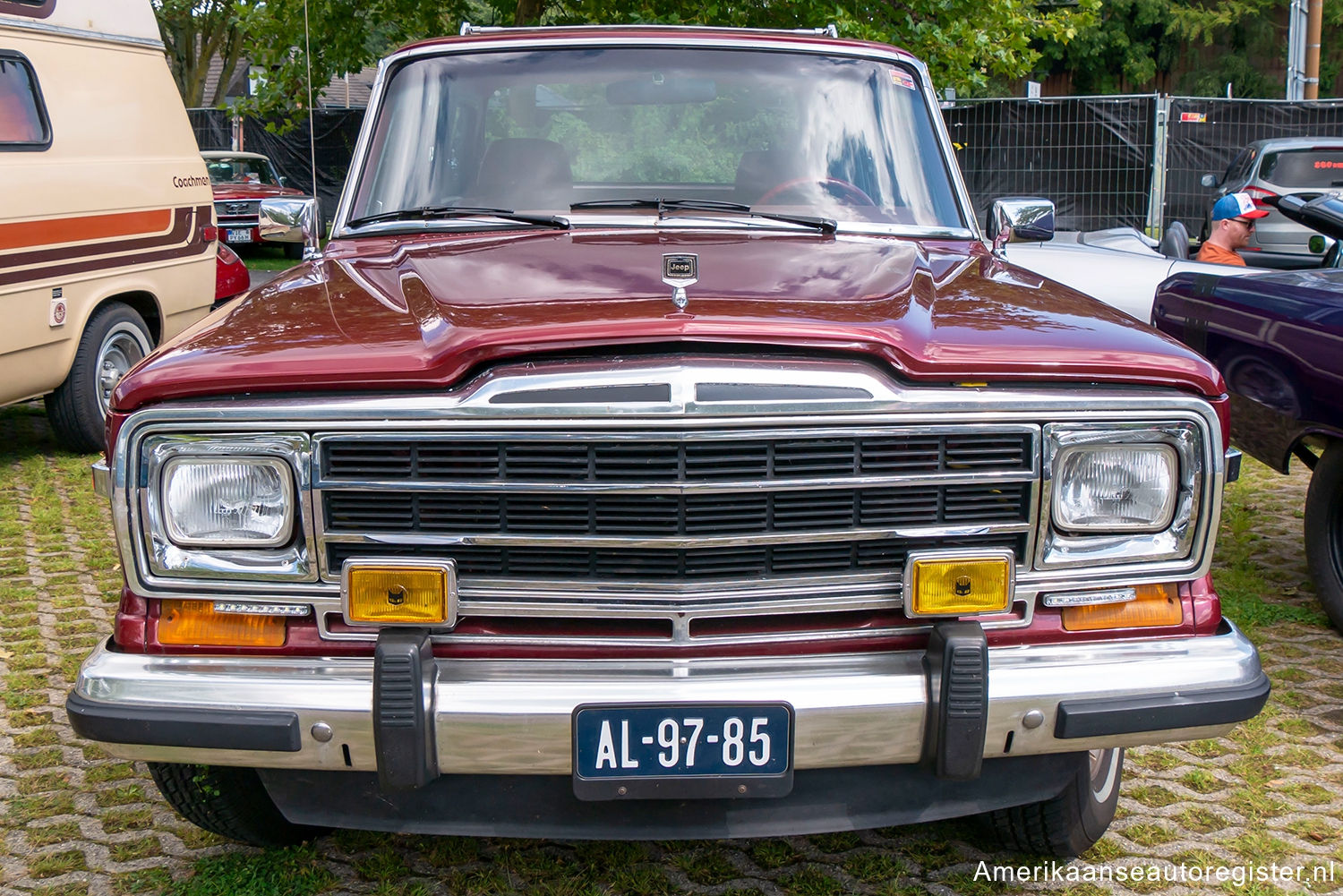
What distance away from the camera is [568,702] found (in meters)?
2.14

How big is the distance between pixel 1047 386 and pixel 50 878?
8.33 ft

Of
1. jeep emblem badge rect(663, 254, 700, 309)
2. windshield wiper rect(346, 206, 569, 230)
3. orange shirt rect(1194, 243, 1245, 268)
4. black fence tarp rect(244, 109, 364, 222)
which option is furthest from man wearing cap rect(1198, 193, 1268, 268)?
black fence tarp rect(244, 109, 364, 222)

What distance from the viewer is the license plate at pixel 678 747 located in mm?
2146

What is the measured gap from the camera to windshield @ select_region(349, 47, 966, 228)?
11.4ft

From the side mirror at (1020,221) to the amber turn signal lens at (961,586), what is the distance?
1.92 meters

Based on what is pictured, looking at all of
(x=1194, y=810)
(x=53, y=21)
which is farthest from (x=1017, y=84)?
(x=1194, y=810)

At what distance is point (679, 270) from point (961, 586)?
0.87 m

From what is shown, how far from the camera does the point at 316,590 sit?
2270 millimetres

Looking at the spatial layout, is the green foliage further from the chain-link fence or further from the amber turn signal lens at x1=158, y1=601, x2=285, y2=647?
the amber turn signal lens at x1=158, y1=601, x2=285, y2=647

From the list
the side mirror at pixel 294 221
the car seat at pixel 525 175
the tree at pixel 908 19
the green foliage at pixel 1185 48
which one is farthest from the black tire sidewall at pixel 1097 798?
the green foliage at pixel 1185 48

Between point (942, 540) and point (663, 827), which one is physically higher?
point (942, 540)

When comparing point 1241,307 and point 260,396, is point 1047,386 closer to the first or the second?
point 260,396

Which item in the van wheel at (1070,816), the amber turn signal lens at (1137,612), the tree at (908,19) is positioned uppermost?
the tree at (908,19)

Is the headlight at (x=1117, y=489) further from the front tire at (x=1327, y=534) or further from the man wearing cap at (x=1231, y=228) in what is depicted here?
the man wearing cap at (x=1231, y=228)
